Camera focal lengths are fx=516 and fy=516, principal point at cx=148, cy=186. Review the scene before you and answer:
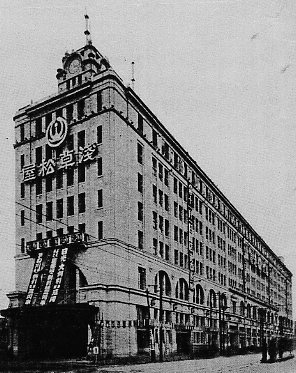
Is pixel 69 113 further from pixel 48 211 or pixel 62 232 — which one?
pixel 62 232

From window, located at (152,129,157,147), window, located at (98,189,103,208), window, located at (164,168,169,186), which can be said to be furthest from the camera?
window, located at (164,168,169,186)

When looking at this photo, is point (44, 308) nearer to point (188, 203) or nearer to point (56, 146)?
point (56, 146)

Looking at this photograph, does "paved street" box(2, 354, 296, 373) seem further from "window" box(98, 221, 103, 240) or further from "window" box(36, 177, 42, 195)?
"window" box(36, 177, 42, 195)

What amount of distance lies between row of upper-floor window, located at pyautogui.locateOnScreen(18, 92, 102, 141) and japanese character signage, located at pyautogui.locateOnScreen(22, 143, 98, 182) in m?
3.12

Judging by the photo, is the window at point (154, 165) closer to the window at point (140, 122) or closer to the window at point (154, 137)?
the window at point (154, 137)

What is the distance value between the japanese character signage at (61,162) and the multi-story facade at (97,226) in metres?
0.10

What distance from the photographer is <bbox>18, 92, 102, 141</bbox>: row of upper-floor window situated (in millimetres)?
46625

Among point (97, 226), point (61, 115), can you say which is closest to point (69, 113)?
point (61, 115)

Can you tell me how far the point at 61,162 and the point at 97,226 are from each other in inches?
293

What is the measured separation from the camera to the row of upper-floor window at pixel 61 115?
153 feet

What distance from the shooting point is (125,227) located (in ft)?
146

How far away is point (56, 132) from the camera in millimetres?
48031

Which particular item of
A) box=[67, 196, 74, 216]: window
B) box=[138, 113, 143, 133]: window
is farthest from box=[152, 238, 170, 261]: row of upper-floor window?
box=[138, 113, 143, 133]: window

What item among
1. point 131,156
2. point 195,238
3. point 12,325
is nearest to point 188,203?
point 195,238
